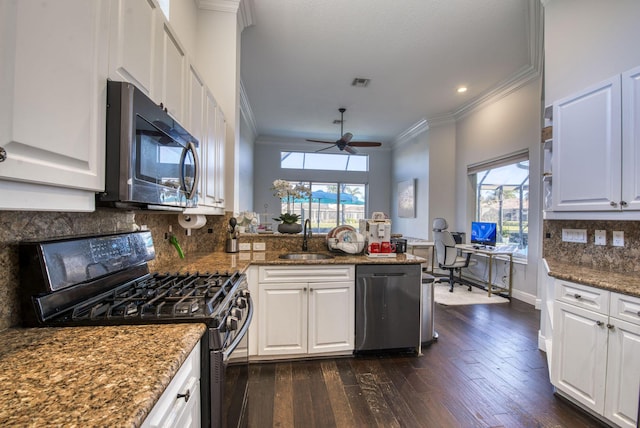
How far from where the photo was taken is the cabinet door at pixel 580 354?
1.63 metres

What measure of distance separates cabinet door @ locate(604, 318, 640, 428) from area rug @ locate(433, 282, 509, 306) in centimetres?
251

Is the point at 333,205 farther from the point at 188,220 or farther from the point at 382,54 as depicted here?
the point at 188,220

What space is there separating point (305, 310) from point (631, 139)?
247 centimetres

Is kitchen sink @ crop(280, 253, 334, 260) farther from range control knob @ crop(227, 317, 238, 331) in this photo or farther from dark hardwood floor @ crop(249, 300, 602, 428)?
range control knob @ crop(227, 317, 238, 331)

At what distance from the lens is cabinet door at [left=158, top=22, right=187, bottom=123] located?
1.38m

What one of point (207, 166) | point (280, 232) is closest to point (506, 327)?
point (280, 232)

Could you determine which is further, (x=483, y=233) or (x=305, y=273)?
(x=483, y=233)

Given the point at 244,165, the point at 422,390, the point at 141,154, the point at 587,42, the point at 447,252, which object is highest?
the point at 587,42

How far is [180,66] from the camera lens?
161cm

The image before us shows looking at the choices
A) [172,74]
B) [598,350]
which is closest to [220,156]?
[172,74]

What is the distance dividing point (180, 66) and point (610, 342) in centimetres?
284

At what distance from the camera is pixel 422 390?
2062mm

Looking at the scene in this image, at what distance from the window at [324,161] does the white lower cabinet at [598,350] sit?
6.34 meters

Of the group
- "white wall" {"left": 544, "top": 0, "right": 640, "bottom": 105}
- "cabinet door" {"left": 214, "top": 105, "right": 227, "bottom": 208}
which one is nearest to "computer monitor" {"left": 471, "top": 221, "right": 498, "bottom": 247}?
"white wall" {"left": 544, "top": 0, "right": 640, "bottom": 105}
